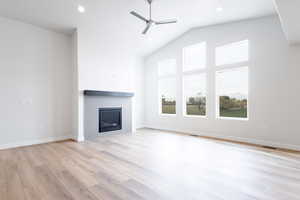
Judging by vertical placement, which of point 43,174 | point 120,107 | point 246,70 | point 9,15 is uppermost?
point 9,15

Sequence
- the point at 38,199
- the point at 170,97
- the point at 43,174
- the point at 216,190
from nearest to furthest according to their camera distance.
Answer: the point at 38,199 → the point at 216,190 → the point at 43,174 → the point at 170,97

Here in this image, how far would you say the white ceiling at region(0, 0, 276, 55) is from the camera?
3635 millimetres

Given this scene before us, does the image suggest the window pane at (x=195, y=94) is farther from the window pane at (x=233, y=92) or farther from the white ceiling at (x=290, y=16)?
the white ceiling at (x=290, y=16)

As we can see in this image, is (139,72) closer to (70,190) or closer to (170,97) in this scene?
(170,97)

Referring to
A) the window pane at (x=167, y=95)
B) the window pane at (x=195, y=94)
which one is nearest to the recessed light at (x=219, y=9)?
the window pane at (x=195, y=94)

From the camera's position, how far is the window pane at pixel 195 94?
17.3 ft

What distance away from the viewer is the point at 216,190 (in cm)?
197

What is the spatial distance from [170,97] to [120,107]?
1993mm

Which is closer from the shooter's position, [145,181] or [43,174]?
[145,181]

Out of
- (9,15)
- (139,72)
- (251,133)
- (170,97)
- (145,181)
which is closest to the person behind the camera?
(145,181)

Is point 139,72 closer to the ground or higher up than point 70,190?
higher up

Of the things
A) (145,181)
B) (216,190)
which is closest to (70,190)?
(145,181)

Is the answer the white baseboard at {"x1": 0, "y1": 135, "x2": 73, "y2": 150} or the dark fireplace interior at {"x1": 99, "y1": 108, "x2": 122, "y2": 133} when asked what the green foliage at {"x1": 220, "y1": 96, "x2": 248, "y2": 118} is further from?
the white baseboard at {"x1": 0, "y1": 135, "x2": 73, "y2": 150}

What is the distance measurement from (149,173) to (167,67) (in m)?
4.70
